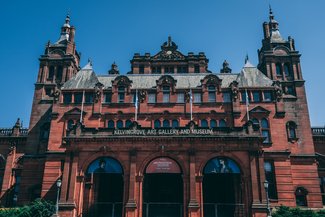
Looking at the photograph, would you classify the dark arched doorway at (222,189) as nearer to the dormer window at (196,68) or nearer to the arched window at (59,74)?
the dormer window at (196,68)

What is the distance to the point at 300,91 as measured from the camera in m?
50.7

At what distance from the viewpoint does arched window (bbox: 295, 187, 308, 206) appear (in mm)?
44550

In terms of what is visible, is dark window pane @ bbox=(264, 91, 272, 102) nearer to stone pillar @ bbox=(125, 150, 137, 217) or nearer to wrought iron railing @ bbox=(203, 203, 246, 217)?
wrought iron railing @ bbox=(203, 203, 246, 217)

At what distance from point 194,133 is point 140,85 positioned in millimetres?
16235

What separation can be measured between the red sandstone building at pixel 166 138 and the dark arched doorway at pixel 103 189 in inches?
4.6

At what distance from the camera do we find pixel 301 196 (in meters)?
45.0

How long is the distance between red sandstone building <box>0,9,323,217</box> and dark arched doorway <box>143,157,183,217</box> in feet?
0.39

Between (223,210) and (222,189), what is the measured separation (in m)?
3.09

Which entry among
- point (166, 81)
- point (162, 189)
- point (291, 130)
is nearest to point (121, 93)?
point (166, 81)

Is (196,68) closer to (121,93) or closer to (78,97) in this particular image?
(121,93)

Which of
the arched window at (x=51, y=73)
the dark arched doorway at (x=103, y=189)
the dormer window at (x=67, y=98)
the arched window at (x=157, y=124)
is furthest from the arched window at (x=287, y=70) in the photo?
the arched window at (x=51, y=73)

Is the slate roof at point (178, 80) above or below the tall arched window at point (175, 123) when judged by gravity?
above

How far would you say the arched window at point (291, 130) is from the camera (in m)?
47.3

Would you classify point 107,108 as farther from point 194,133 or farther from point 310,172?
point 310,172
